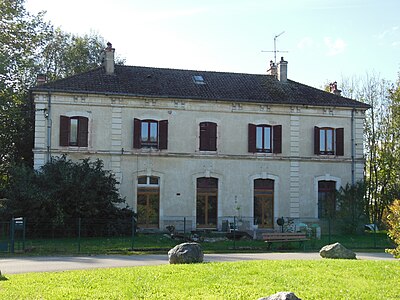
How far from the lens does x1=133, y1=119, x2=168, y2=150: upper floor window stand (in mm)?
30438

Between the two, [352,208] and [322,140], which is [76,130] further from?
[352,208]

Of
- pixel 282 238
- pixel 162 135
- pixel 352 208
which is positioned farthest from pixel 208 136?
pixel 282 238

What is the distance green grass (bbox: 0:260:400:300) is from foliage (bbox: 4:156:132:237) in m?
11.7

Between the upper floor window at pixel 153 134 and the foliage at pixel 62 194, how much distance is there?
12.2 feet

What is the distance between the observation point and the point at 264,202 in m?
31.8

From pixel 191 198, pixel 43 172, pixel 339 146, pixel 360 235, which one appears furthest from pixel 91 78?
pixel 360 235

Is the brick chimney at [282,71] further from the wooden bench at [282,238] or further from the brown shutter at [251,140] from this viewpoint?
the wooden bench at [282,238]

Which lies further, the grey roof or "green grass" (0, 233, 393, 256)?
the grey roof

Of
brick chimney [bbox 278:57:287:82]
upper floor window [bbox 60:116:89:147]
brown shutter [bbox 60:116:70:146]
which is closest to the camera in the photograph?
brown shutter [bbox 60:116:70:146]

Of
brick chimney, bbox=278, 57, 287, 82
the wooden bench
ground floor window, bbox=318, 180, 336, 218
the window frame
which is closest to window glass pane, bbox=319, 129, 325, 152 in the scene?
ground floor window, bbox=318, 180, 336, 218

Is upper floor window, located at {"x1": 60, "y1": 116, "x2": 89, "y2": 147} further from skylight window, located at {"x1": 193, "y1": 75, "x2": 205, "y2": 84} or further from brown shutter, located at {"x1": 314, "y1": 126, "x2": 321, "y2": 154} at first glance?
brown shutter, located at {"x1": 314, "y1": 126, "x2": 321, "y2": 154}

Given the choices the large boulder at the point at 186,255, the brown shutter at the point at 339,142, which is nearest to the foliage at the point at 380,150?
the brown shutter at the point at 339,142

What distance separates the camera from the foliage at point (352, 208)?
30.9m

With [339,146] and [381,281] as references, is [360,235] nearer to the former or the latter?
[339,146]
